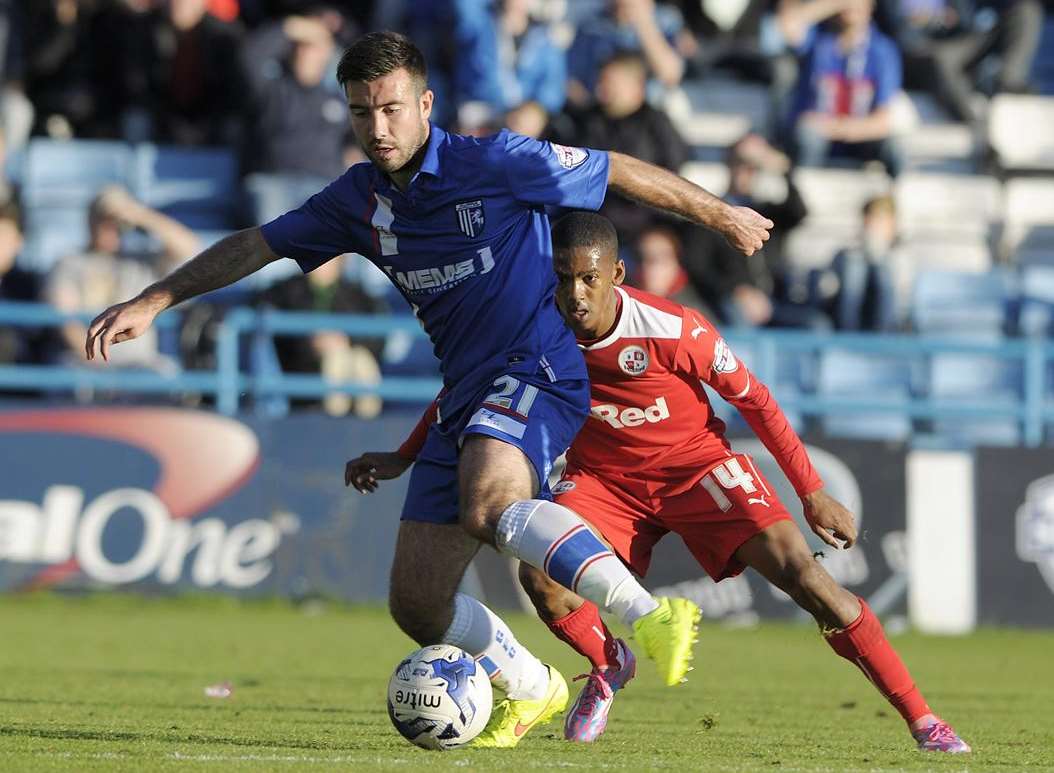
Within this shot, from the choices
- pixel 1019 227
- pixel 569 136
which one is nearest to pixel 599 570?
pixel 569 136

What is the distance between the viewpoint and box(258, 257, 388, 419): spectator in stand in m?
13.9

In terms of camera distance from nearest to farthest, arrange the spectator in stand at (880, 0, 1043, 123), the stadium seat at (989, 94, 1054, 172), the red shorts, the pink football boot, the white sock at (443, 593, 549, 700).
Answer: the white sock at (443, 593, 549, 700)
the pink football boot
the red shorts
the stadium seat at (989, 94, 1054, 172)
the spectator in stand at (880, 0, 1043, 123)

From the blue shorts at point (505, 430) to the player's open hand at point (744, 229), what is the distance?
29.8 inches

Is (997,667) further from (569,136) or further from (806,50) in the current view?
(806,50)

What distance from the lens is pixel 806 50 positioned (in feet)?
56.4

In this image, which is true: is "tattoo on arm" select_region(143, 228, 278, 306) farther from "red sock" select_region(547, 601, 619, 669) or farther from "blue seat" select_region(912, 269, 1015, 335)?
"blue seat" select_region(912, 269, 1015, 335)

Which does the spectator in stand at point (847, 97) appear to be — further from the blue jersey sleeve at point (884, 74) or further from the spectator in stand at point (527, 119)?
the spectator in stand at point (527, 119)

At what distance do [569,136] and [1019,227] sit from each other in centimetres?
481

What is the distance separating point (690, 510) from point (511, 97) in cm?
917

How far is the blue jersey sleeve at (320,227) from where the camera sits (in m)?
6.64

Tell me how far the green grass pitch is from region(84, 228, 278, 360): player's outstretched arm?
1316mm

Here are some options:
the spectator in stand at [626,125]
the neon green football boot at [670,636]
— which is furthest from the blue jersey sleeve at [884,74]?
the neon green football boot at [670,636]

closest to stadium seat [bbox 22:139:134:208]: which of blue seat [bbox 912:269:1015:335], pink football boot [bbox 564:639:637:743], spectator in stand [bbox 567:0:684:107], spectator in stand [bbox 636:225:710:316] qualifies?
spectator in stand [bbox 567:0:684:107]

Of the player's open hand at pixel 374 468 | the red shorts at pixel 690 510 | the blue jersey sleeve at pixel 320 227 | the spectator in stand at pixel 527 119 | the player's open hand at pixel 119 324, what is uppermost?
the spectator in stand at pixel 527 119
